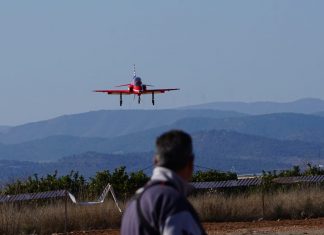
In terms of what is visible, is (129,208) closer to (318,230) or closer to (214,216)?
(318,230)

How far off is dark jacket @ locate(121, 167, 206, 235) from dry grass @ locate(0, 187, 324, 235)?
53.1 feet

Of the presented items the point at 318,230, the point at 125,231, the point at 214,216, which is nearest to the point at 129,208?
the point at 125,231

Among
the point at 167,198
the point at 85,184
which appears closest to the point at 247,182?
the point at 85,184

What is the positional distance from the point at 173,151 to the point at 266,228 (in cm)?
1661

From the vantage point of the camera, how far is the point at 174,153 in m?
7.04

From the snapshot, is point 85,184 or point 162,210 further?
point 85,184

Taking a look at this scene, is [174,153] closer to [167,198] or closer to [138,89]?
[167,198]

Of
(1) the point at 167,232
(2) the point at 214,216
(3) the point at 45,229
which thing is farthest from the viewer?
(2) the point at 214,216

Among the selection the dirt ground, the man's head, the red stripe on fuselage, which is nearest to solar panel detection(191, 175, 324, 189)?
the dirt ground

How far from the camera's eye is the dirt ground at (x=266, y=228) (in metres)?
22.1

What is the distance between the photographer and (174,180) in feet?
23.0

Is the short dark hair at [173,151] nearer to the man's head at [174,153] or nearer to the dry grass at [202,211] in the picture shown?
the man's head at [174,153]

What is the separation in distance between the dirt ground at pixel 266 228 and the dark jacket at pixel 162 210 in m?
14.8

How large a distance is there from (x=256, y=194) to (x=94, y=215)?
462cm
